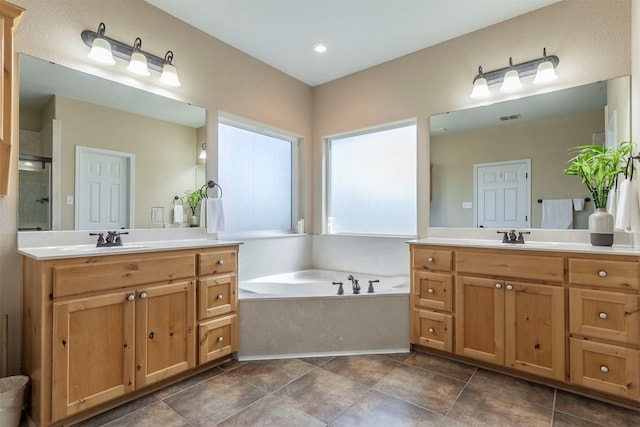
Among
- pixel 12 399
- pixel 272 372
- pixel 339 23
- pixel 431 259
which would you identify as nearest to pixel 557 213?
pixel 431 259

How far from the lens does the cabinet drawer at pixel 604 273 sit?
1.73m

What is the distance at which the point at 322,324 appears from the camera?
250 centimetres

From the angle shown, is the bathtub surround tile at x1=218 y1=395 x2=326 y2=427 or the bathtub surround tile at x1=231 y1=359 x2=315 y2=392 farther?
the bathtub surround tile at x1=231 y1=359 x2=315 y2=392

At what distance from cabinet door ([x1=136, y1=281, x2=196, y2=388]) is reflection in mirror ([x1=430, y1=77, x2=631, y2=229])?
2.20 meters

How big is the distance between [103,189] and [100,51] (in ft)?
2.96

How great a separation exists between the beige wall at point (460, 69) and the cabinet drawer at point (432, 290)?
2.05 ft

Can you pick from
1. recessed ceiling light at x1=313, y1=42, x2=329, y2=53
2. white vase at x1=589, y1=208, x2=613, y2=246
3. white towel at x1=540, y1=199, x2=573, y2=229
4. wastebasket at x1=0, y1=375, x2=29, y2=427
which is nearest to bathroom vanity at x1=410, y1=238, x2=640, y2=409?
white vase at x1=589, y1=208, x2=613, y2=246

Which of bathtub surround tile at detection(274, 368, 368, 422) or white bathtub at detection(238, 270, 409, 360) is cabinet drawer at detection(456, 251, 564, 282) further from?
bathtub surround tile at detection(274, 368, 368, 422)

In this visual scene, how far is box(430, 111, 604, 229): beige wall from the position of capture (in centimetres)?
232

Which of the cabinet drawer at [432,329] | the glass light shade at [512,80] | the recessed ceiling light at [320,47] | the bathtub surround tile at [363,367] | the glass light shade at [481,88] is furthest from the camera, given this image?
the recessed ceiling light at [320,47]


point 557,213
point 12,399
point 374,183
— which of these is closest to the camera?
point 12,399

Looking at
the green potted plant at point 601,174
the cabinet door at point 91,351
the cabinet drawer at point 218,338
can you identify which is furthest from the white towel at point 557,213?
the cabinet door at point 91,351

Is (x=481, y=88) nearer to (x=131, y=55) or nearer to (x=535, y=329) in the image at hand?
(x=535, y=329)

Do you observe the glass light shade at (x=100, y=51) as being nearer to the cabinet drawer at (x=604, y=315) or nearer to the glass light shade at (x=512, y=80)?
the glass light shade at (x=512, y=80)
